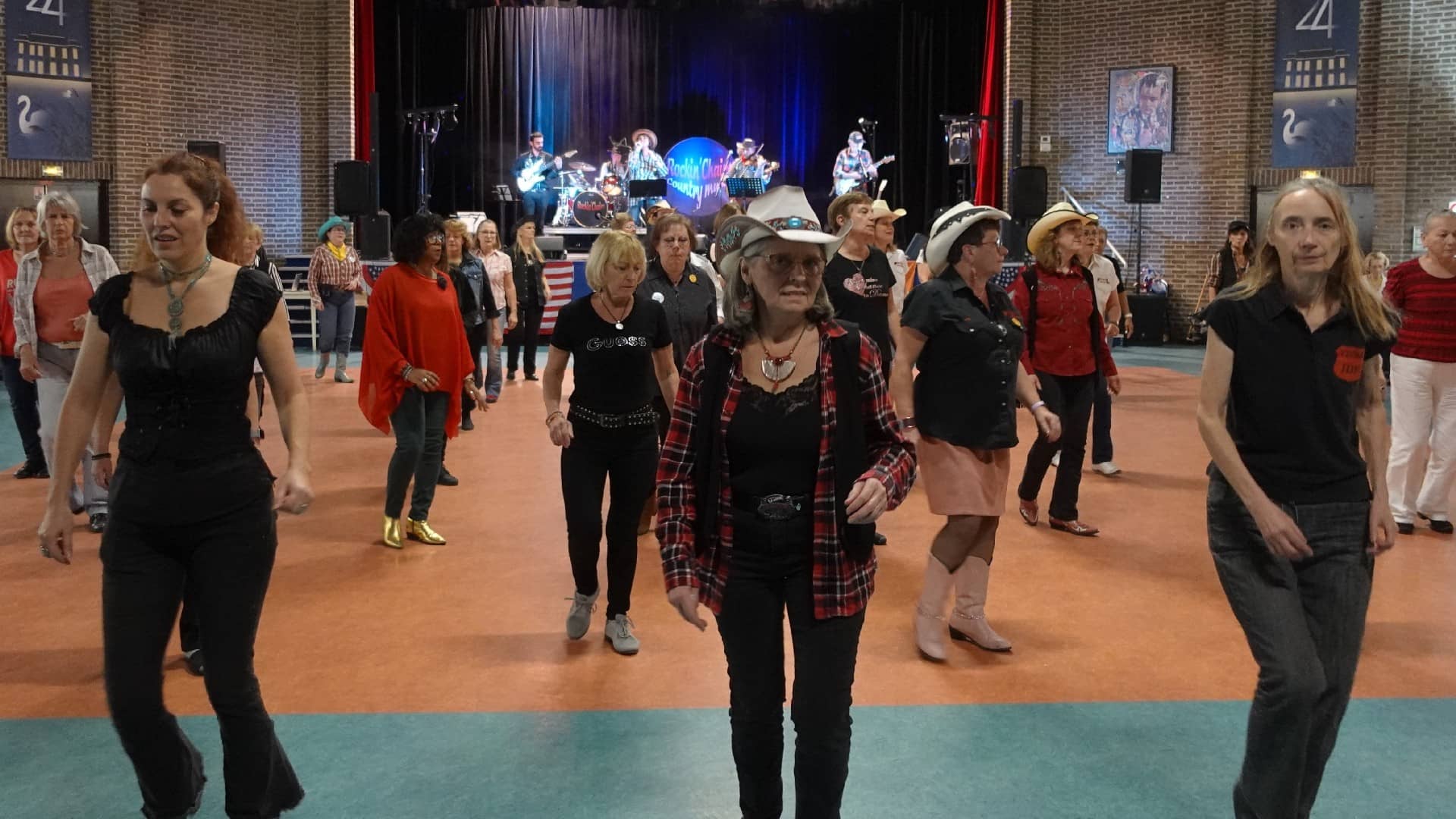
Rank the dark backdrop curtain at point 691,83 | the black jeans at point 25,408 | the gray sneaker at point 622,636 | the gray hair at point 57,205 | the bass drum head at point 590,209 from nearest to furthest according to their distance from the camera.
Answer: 1. the gray sneaker at point 622,636
2. the gray hair at point 57,205
3. the black jeans at point 25,408
4. the bass drum head at point 590,209
5. the dark backdrop curtain at point 691,83

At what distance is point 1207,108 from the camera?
19391 mm

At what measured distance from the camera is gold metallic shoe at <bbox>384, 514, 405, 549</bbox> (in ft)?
21.2

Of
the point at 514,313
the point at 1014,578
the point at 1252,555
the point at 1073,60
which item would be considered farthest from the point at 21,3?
the point at 1252,555

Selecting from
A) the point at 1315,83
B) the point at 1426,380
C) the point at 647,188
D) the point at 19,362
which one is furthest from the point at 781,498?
the point at 1315,83

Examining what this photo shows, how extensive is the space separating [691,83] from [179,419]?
23145 mm

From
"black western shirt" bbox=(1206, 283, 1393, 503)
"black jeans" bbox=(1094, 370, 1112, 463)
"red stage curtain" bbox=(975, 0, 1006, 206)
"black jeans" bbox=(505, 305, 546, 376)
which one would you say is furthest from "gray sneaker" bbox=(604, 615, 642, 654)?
"red stage curtain" bbox=(975, 0, 1006, 206)

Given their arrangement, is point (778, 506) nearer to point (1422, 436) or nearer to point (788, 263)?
point (788, 263)

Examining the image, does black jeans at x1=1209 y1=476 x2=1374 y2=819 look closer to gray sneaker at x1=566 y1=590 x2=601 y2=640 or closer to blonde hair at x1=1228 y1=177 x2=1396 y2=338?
blonde hair at x1=1228 y1=177 x2=1396 y2=338

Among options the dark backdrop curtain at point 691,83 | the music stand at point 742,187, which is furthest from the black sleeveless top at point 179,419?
the dark backdrop curtain at point 691,83

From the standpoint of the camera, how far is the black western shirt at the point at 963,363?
4.53m

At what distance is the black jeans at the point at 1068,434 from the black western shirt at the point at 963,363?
88.0 inches

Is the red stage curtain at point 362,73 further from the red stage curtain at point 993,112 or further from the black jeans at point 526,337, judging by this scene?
the red stage curtain at point 993,112

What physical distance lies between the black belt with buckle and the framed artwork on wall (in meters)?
18.4

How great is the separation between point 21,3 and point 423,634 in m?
16.0
